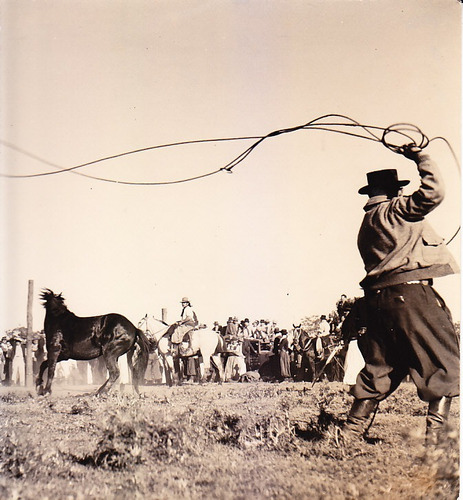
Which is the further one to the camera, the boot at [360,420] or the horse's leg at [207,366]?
the horse's leg at [207,366]

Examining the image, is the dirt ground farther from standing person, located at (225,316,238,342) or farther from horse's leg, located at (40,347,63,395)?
standing person, located at (225,316,238,342)

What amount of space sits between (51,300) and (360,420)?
235 centimetres

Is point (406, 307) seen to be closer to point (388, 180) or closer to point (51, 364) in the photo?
point (388, 180)

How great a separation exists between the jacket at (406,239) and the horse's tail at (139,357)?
1628 mm

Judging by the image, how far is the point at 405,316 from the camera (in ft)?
13.7

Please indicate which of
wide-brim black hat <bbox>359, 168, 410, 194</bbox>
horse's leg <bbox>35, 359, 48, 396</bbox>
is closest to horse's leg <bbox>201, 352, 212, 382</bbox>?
horse's leg <bbox>35, 359, 48, 396</bbox>

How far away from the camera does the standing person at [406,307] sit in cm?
419

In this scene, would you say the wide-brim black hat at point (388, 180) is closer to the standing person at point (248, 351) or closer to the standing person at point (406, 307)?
the standing person at point (406, 307)

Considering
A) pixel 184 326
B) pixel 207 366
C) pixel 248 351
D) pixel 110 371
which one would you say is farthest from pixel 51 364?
pixel 248 351

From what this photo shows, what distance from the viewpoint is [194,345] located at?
14.4 ft

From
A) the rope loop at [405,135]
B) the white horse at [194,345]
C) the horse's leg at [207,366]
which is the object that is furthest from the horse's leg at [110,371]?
the rope loop at [405,135]

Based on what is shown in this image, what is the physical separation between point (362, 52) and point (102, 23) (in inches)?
74.9

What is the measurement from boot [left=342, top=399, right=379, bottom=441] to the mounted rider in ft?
4.07

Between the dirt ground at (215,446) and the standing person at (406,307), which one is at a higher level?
the standing person at (406,307)
